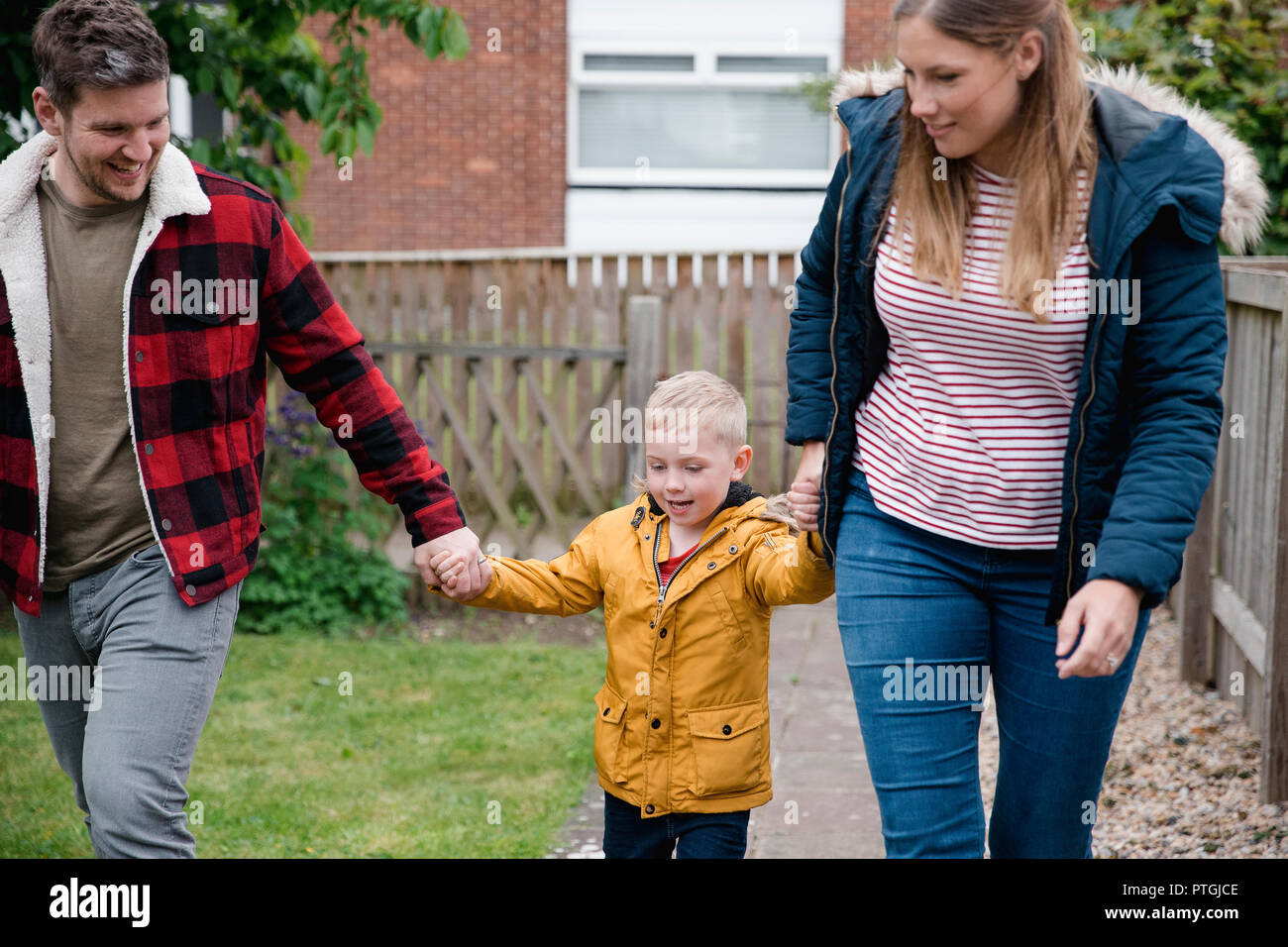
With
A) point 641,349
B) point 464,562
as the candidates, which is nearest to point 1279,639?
point 464,562

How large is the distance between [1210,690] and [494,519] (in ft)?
12.2

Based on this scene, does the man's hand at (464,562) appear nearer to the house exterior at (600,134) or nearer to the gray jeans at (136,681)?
the gray jeans at (136,681)

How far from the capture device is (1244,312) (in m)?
4.96

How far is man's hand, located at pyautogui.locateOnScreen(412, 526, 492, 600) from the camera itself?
10.0 ft

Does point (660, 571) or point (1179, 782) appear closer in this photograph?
point (660, 571)

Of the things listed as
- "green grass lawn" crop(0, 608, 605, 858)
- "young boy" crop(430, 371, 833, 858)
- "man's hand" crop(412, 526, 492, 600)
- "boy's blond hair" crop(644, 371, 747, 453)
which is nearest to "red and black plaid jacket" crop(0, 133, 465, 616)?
"man's hand" crop(412, 526, 492, 600)

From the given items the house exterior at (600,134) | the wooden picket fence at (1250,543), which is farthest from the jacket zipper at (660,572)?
the house exterior at (600,134)

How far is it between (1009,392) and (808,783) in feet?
8.49

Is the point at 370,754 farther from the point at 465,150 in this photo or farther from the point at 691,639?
the point at 465,150

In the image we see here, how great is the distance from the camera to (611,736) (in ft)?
9.95

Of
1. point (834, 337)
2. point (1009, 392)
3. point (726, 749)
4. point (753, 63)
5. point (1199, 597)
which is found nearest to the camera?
point (1009, 392)

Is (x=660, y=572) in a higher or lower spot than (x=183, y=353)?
lower

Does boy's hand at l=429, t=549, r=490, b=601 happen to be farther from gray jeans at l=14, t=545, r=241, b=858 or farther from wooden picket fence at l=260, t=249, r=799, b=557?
wooden picket fence at l=260, t=249, r=799, b=557
